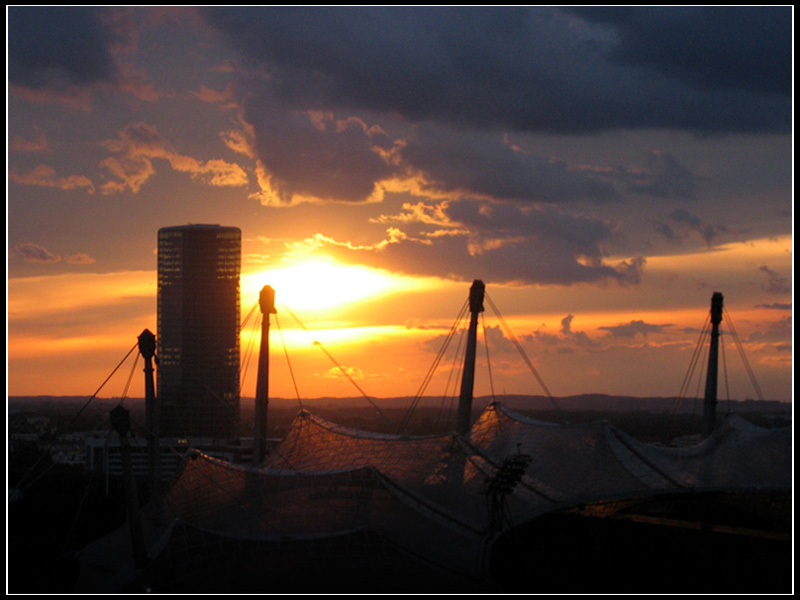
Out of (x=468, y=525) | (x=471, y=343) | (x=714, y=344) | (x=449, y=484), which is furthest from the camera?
(x=714, y=344)

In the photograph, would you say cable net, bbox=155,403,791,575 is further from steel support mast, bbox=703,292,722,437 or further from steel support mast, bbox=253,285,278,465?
steel support mast, bbox=703,292,722,437

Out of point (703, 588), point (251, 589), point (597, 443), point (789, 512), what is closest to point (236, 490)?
point (251, 589)

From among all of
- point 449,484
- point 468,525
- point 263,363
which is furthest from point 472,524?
point 263,363

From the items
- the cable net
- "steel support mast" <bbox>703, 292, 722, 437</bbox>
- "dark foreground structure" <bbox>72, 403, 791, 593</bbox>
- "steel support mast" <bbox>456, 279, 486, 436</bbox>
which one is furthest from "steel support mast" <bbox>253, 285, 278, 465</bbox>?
"steel support mast" <bbox>703, 292, 722, 437</bbox>

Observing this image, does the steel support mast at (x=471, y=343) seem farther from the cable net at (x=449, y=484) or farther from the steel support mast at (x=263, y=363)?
the steel support mast at (x=263, y=363)

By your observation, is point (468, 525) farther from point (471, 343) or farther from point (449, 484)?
point (471, 343)

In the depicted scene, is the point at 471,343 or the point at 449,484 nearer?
the point at 449,484

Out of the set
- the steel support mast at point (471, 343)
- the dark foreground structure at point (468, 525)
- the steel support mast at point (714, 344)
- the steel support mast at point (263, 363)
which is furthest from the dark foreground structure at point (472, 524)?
the steel support mast at point (714, 344)

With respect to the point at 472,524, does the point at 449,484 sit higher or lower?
higher

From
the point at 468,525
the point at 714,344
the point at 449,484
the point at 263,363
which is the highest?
the point at 714,344

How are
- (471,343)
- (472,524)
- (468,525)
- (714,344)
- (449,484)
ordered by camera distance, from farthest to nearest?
(714,344)
(471,343)
(449,484)
(472,524)
(468,525)
